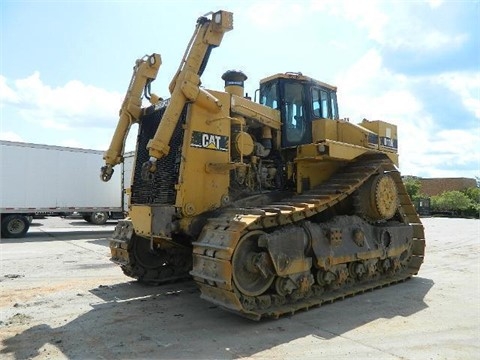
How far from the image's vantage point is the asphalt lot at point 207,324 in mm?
4977

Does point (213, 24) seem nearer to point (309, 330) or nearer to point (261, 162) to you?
point (261, 162)

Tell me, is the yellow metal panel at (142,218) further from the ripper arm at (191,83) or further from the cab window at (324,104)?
the cab window at (324,104)

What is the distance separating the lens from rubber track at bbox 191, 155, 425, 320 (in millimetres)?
5762

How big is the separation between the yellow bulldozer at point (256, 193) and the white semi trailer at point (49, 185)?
11.4 m

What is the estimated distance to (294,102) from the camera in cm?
866

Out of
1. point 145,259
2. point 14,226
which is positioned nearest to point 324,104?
point 145,259

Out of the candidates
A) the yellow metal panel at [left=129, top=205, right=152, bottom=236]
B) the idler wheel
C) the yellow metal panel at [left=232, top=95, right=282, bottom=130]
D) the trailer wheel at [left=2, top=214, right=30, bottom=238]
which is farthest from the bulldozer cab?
the trailer wheel at [left=2, top=214, right=30, bottom=238]

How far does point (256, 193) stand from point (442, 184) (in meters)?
72.2

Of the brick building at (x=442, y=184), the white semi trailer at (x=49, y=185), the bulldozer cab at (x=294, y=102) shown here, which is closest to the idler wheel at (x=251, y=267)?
the bulldozer cab at (x=294, y=102)

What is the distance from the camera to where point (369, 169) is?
28.3ft

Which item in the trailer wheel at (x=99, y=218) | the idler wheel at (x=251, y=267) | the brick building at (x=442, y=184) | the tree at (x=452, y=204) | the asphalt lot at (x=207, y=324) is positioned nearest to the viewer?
the asphalt lot at (x=207, y=324)

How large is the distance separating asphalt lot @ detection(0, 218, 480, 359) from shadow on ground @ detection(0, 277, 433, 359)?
0.04ft

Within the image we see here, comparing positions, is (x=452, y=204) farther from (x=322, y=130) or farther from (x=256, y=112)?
(x=256, y=112)

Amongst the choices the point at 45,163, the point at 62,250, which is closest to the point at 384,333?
the point at 62,250
